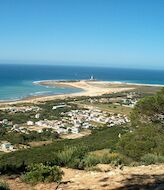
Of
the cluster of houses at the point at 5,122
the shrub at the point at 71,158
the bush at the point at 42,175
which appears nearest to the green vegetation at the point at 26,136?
the cluster of houses at the point at 5,122

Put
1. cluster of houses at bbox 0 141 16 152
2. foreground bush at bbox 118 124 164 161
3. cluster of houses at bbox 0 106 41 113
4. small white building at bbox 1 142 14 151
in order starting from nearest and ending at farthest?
foreground bush at bbox 118 124 164 161, cluster of houses at bbox 0 141 16 152, small white building at bbox 1 142 14 151, cluster of houses at bbox 0 106 41 113

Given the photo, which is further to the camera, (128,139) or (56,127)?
(56,127)

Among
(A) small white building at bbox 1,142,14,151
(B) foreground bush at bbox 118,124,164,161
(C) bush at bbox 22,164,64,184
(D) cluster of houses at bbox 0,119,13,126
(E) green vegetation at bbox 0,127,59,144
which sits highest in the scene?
(C) bush at bbox 22,164,64,184

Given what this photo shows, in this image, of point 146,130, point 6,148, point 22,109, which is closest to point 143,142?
point 146,130

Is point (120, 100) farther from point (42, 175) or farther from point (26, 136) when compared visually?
point (42, 175)

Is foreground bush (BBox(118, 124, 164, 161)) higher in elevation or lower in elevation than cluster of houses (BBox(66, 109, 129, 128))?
higher

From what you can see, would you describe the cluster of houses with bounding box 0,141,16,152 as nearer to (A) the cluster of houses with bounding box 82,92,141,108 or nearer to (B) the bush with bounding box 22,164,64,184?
(B) the bush with bounding box 22,164,64,184

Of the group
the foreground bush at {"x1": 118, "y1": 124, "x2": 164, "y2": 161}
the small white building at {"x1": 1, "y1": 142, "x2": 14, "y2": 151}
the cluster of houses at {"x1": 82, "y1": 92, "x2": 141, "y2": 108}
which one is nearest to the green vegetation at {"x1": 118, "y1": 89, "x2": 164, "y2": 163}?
the foreground bush at {"x1": 118, "y1": 124, "x2": 164, "y2": 161}

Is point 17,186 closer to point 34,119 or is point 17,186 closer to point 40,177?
point 40,177

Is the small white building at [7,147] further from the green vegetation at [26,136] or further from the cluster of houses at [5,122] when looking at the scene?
the cluster of houses at [5,122]

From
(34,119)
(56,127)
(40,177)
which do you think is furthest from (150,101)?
(34,119)

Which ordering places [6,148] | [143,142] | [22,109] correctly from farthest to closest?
[22,109]
[6,148]
[143,142]
